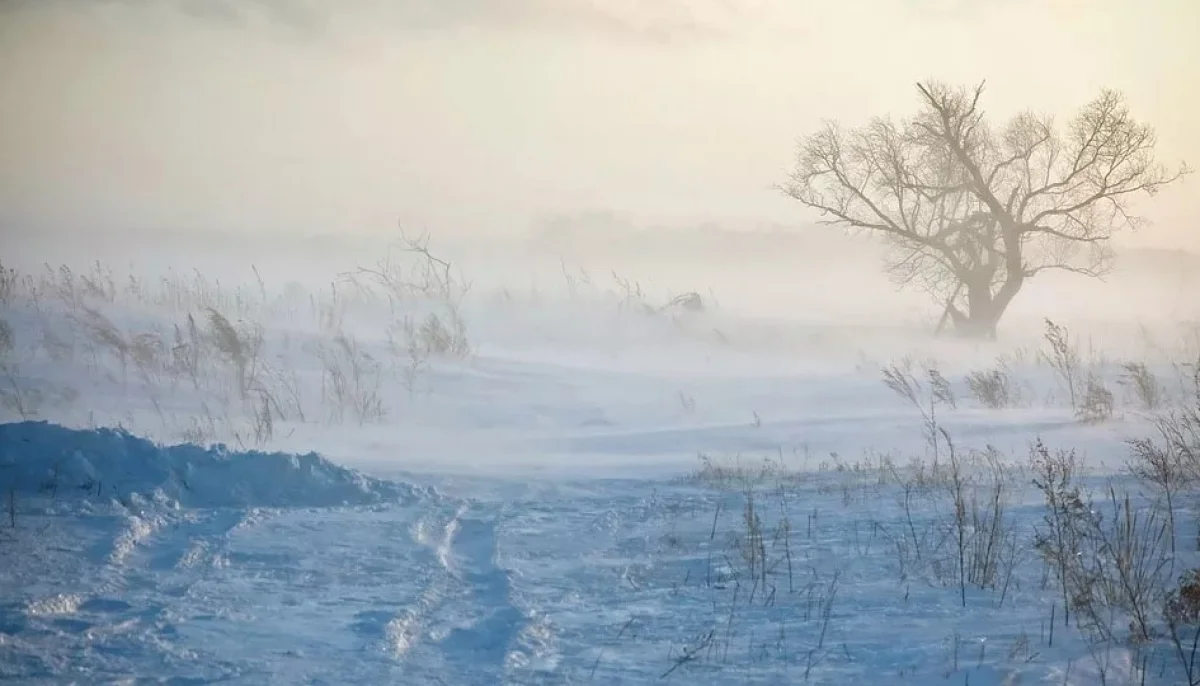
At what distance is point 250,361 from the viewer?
45.7 ft

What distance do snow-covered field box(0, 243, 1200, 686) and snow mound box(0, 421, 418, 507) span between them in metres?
0.03

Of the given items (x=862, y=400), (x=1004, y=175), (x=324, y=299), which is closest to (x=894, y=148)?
(x=1004, y=175)

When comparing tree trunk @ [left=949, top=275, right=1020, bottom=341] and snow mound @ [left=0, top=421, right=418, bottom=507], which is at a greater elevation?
tree trunk @ [left=949, top=275, right=1020, bottom=341]

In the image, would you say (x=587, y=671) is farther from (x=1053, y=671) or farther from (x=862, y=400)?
(x=862, y=400)

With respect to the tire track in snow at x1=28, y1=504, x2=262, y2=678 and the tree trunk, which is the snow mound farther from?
the tree trunk

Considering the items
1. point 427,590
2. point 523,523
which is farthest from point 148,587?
point 523,523

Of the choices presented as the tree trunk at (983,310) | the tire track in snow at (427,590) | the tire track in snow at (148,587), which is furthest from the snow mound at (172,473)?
the tree trunk at (983,310)

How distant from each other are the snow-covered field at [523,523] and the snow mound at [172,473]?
0.09 ft

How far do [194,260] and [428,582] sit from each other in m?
25.6

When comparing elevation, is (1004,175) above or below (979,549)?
above

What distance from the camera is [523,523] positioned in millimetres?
6957

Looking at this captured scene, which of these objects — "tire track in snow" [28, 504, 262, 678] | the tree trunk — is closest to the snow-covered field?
"tire track in snow" [28, 504, 262, 678]

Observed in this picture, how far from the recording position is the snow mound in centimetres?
716

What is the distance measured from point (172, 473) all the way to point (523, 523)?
104 inches
